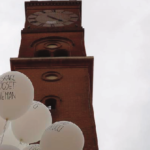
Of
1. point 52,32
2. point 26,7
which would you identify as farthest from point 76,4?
point 52,32

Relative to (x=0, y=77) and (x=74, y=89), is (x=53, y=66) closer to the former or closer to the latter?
(x=74, y=89)

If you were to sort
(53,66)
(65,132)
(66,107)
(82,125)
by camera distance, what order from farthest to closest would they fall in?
(53,66) → (66,107) → (82,125) → (65,132)

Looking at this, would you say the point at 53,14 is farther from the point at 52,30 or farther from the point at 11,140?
the point at 11,140

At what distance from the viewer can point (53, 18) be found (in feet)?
71.0

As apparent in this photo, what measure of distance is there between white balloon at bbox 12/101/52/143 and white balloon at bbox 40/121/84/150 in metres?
0.51

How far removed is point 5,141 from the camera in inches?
281

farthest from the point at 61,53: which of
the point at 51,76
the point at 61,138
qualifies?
the point at 61,138

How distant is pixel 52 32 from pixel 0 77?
Result: 13.0 metres

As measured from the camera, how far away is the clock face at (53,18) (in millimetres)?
20920

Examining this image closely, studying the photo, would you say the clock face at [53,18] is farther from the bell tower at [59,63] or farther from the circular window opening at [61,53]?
the circular window opening at [61,53]

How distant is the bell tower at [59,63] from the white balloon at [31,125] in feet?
15.9

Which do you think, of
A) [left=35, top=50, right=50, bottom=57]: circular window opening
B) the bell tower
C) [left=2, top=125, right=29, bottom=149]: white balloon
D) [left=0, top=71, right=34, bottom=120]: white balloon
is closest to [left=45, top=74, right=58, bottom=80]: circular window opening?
the bell tower

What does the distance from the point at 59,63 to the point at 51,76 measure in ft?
2.54

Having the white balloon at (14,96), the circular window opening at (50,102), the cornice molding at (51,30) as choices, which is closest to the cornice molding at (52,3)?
the cornice molding at (51,30)
